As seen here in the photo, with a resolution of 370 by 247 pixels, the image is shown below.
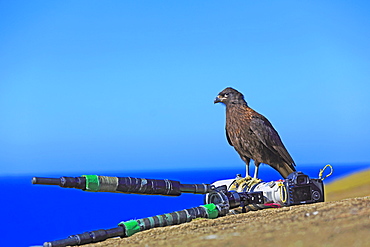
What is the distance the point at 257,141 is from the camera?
29.2ft

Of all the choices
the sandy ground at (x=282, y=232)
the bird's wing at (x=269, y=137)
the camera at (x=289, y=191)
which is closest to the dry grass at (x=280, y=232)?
the sandy ground at (x=282, y=232)

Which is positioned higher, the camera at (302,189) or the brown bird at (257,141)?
the brown bird at (257,141)

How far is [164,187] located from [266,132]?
3214mm

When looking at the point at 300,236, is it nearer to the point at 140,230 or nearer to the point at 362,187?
the point at 140,230

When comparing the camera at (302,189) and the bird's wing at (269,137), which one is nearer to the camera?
the camera at (302,189)

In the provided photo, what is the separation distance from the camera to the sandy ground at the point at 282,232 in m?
3.65

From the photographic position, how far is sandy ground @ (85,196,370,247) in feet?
12.0

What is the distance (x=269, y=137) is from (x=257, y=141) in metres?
0.24

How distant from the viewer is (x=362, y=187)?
13.9m

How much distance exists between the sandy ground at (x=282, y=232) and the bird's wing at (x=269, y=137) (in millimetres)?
3335

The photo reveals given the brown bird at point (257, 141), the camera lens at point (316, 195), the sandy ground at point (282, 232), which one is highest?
the brown bird at point (257, 141)

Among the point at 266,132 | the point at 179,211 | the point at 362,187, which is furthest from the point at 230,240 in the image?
the point at 362,187

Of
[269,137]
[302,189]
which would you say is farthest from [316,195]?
[269,137]

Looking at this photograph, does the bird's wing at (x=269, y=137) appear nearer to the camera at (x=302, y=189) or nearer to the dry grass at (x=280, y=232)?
the camera at (x=302, y=189)
